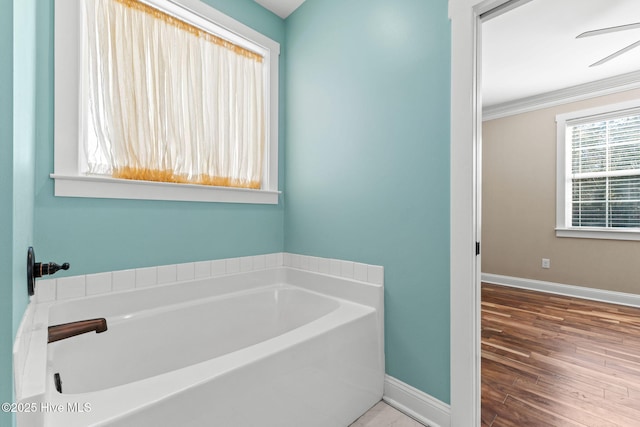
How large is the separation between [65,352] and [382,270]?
5.08 feet

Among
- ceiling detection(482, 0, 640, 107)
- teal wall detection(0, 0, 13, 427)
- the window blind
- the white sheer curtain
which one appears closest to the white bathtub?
teal wall detection(0, 0, 13, 427)

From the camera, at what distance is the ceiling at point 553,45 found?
2.27m

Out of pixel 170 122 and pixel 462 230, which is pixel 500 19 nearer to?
pixel 462 230

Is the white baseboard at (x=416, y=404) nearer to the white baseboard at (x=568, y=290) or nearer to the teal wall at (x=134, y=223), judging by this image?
the teal wall at (x=134, y=223)

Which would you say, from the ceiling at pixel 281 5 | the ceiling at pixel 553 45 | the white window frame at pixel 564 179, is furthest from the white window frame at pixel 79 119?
the white window frame at pixel 564 179

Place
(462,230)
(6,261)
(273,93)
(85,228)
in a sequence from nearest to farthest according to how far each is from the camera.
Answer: (6,261) → (462,230) → (85,228) → (273,93)

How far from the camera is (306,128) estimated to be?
222cm

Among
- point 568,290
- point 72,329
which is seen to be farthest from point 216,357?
point 568,290

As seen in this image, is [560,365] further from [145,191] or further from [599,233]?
[145,191]

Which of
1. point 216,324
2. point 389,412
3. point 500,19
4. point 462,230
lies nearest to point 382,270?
point 462,230

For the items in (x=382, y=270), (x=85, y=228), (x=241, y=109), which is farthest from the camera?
(x=241, y=109)

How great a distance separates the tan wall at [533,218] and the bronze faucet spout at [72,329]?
4694mm

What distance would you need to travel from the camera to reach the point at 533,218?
13.2ft

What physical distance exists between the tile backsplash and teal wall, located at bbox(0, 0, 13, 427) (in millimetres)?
1018
